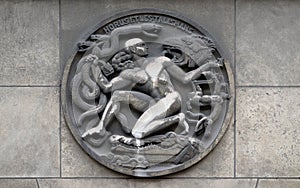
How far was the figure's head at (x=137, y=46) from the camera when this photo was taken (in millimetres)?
6262

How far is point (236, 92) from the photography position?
636 centimetres

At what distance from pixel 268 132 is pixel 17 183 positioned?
8.94 ft

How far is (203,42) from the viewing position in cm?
632

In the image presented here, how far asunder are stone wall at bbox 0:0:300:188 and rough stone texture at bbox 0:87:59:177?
0.01 metres

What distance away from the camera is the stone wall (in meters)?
6.27

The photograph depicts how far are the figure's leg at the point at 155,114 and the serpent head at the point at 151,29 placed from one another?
676 millimetres

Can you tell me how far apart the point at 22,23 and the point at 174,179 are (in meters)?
2.33

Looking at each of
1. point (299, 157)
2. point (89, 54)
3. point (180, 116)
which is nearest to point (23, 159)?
point (89, 54)

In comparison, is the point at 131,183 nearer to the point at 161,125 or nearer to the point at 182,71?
the point at 161,125

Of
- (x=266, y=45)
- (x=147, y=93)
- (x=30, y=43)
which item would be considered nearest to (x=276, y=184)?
(x=266, y=45)

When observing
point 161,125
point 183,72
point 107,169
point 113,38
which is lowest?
point 107,169

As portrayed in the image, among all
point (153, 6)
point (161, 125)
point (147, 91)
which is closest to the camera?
point (161, 125)

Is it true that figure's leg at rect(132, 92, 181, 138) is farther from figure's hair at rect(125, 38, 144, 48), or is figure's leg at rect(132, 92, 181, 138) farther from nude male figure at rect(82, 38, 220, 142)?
figure's hair at rect(125, 38, 144, 48)

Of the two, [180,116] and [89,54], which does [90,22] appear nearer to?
[89,54]
